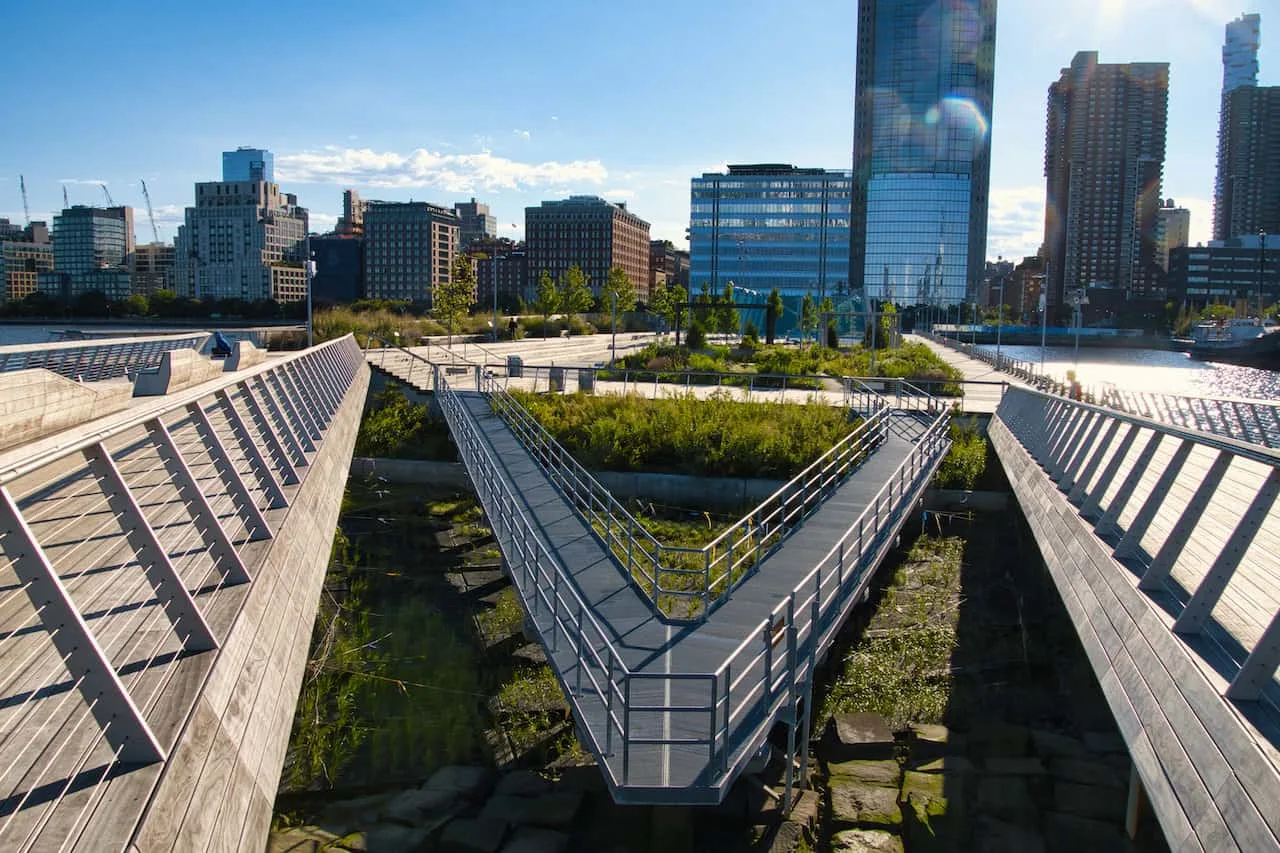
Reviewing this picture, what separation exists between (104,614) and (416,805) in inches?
140

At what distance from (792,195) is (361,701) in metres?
134

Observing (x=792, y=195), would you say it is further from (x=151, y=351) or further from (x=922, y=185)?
(x=151, y=351)

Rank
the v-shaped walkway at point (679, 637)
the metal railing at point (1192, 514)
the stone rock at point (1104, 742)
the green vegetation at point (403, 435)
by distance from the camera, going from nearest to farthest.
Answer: the metal railing at point (1192, 514)
the v-shaped walkway at point (679, 637)
the stone rock at point (1104, 742)
the green vegetation at point (403, 435)

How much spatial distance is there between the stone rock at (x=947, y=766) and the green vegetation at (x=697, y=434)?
36.6 ft

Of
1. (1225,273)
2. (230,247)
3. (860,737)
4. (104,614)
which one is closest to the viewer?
(104,614)

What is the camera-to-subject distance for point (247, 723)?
479 centimetres

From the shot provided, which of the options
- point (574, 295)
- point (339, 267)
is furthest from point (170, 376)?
point (339, 267)

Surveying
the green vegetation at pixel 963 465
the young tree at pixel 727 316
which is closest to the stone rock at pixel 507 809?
the green vegetation at pixel 963 465

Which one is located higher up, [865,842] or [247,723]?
[247,723]

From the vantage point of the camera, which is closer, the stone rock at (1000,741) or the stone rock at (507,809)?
the stone rock at (507,809)

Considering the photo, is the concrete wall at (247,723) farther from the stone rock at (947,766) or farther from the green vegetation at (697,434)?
the green vegetation at (697,434)

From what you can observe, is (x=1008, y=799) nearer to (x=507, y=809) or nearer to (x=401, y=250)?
(x=507, y=809)

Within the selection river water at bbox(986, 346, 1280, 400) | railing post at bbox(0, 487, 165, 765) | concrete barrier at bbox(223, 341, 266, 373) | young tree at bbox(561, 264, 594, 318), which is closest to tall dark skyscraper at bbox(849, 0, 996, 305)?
river water at bbox(986, 346, 1280, 400)

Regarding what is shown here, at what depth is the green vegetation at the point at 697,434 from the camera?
68.0 feet
